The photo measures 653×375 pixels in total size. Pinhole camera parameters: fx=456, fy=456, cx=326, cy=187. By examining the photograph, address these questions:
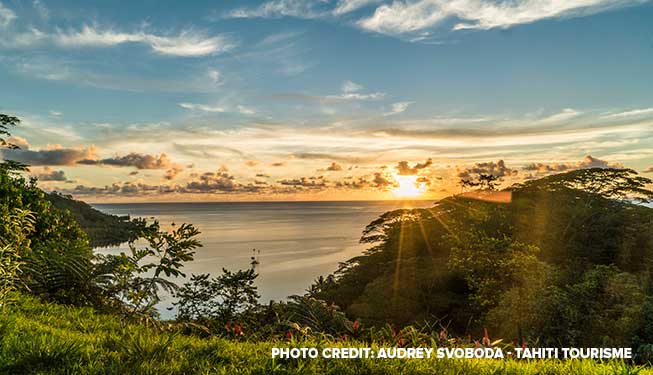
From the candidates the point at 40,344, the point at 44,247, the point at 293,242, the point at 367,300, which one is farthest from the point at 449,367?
the point at 293,242

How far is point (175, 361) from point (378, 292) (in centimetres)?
1424

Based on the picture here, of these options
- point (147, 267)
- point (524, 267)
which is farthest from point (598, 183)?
point (147, 267)

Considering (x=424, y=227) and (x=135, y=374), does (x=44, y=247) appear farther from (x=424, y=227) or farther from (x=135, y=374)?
(x=424, y=227)

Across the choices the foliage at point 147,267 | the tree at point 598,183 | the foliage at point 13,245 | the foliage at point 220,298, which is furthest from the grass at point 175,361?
the tree at point 598,183

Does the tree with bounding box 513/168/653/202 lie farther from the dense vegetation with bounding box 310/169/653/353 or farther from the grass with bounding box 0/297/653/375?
the grass with bounding box 0/297/653/375

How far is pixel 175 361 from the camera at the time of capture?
14.1 ft

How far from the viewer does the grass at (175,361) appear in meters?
4.08

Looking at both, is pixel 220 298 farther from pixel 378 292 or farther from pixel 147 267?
pixel 378 292

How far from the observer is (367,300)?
17.9 meters

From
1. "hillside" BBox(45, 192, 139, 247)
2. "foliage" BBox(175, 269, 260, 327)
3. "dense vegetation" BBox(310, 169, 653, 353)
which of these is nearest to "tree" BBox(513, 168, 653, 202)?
"dense vegetation" BBox(310, 169, 653, 353)

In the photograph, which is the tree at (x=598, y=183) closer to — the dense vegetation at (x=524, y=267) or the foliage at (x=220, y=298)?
the dense vegetation at (x=524, y=267)

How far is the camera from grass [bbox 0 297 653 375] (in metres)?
4.08

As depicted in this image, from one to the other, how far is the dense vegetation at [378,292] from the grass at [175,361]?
2 centimetres

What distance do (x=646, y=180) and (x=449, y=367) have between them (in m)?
23.0
